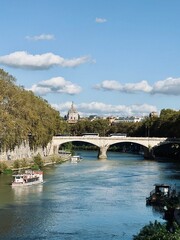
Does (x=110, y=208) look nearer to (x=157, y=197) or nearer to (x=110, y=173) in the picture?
(x=157, y=197)

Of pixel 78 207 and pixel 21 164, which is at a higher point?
pixel 21 164

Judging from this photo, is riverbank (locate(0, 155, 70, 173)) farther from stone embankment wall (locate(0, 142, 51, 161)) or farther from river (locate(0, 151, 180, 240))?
river (locate(0, 151, 180, 240))

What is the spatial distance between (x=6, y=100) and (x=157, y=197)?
24967 millimetres

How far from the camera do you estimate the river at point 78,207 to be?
24.7 metres

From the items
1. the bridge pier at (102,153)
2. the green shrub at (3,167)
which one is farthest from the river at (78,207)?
the bridge pier at (102,153)

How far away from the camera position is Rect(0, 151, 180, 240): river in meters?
24.7

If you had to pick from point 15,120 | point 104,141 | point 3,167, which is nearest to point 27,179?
point 3,167

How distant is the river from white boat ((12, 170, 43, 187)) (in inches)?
28.2

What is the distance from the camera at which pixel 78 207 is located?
103ft

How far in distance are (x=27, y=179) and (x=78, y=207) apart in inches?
446

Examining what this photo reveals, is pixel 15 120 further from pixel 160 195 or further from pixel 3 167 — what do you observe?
pixel 160 195

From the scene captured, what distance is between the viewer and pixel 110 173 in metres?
52.1

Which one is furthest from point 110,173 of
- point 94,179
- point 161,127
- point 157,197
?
point 161,127

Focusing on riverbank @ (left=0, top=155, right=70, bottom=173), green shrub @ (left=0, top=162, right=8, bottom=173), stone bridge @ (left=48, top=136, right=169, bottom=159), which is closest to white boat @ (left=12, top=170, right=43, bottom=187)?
green shrub @ (left=0, top=162, right=8, bottom=173)
